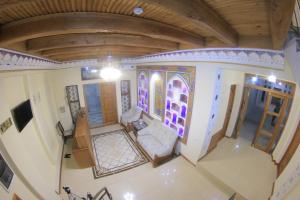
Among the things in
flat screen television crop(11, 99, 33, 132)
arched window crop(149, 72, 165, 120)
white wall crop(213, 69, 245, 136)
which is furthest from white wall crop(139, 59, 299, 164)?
flat screen television crop(11, 99, 33, 132)

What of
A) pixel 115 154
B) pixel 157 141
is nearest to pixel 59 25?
pixel 157 141

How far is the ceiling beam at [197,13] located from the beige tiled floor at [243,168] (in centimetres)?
345

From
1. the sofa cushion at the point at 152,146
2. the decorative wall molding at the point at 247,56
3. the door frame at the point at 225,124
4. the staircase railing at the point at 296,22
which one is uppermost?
the staircase railing at the point at 296,22

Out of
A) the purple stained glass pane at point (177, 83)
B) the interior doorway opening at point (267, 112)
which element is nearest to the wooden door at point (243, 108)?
the interior doorway opening at point (267, 112)

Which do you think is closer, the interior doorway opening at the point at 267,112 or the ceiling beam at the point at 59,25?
the ceiling beam at the point at 59,25

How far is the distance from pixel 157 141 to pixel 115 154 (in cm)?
156

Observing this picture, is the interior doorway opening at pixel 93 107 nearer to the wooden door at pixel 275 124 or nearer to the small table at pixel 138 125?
the small table at pixel 138 125

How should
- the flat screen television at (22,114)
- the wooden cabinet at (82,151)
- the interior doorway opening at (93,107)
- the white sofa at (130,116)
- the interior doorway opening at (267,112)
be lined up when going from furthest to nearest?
the interior doorway opening at (93,107) < the white sofa at (130,116) < the wooden cabinet at (82,151) < the interior doorway opening at (267,112) < the flat screen television at (22,114)

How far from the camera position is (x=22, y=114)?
8.50 feet

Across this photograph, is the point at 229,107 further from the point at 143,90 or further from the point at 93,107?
the point at 93,107

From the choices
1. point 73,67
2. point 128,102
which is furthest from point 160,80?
point 73,67

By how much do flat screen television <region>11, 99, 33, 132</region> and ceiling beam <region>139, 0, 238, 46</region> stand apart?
9.24 ft

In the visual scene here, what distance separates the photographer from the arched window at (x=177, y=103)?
4.18 m

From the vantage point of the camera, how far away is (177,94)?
441 cm
